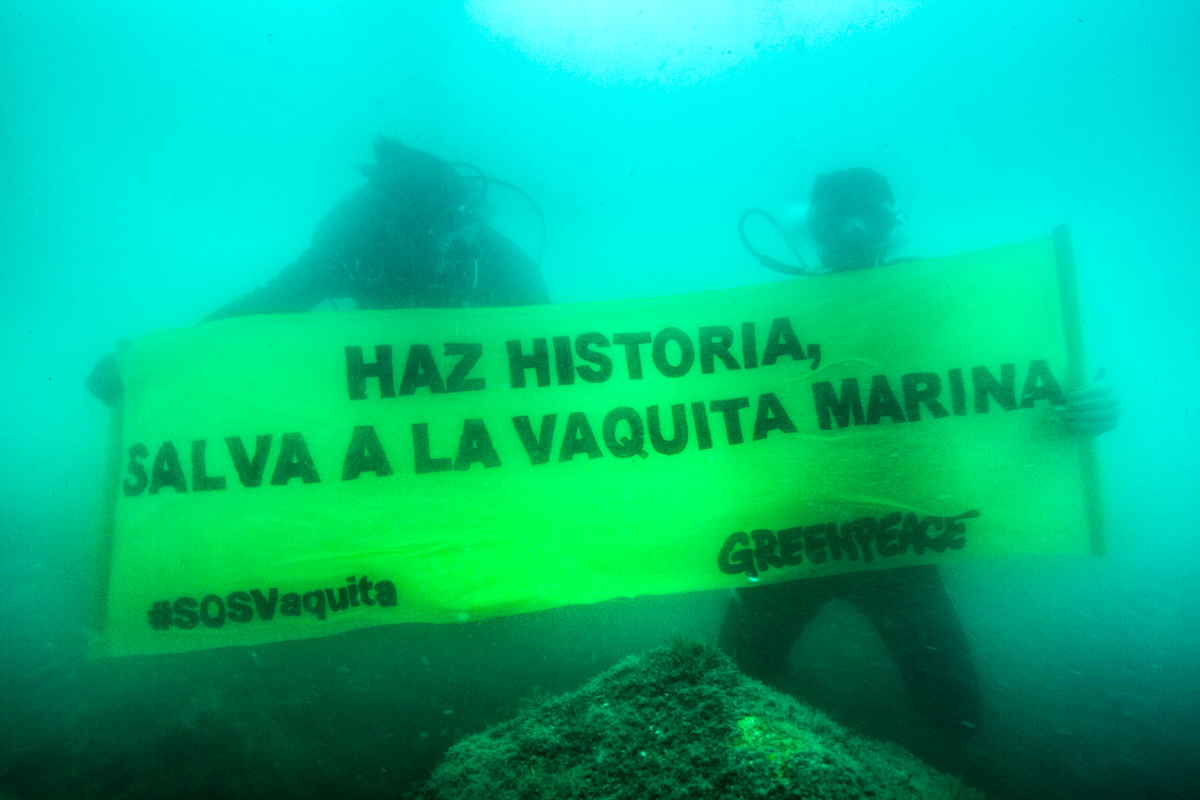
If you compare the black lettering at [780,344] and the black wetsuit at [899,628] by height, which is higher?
the black lettering at [780,344]

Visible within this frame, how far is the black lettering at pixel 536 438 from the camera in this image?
7.73 feet

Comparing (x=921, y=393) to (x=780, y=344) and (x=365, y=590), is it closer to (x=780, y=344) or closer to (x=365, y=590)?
(x=780, y=344)

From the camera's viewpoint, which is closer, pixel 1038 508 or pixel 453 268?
pixel 1038 508

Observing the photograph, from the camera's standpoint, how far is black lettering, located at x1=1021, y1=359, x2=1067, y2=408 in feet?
7.64

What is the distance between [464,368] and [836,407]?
1796mm

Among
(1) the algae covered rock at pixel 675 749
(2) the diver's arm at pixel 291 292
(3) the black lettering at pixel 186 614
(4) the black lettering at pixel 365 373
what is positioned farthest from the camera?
(2) the diver's arm at pixel 291 292

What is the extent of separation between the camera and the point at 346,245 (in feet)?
9.53

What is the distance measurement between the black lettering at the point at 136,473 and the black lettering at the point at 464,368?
1375mm

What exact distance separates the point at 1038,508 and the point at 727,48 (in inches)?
278

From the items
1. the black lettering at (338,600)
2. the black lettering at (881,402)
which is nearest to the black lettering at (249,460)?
the black lettering at (338,600)

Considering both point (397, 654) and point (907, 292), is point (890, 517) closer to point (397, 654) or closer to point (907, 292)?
point (907, 292)

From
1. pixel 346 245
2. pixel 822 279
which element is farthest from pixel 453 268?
pixel 822 279

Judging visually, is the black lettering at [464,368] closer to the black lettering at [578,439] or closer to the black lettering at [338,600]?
the black lettering at [578,439]

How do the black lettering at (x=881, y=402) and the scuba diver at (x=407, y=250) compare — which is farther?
the scuba diver at (x=407, y=250)
